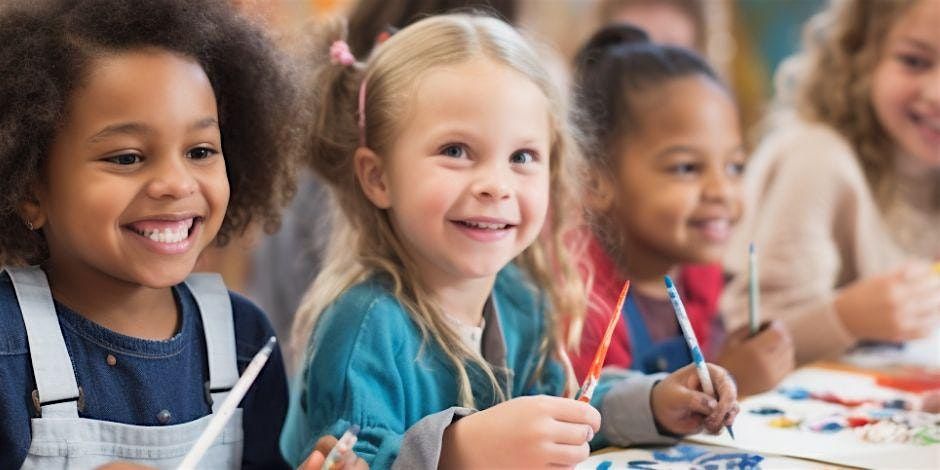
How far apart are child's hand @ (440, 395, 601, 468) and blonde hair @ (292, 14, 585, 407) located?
0.13 meters

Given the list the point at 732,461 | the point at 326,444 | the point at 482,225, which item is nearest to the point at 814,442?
the point at 732,461

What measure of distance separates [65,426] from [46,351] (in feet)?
0.22

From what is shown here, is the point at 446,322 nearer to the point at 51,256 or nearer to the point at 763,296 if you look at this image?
the point at 51,256

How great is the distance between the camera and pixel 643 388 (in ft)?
3.76

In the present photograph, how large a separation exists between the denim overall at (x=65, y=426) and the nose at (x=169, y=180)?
0.45ft

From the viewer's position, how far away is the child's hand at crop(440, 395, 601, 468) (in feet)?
2.98

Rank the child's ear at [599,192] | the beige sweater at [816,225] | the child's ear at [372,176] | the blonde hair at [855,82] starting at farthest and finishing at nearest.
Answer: the blonde hair at [855,82] → the beige sweater at [816,225] → the child's ear at [599,192] → the child's ear at [372,176]

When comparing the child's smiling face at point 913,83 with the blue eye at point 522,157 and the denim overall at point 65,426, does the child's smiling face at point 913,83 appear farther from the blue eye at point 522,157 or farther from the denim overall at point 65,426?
the denim overall at point 65,426

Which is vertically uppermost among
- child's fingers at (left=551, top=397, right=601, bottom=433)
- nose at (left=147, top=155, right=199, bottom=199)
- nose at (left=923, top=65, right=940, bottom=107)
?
nose at (left=923, top=65, right=940, bottom=107)

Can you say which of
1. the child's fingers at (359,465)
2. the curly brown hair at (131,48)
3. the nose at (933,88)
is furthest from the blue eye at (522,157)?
the nose at (933,88)

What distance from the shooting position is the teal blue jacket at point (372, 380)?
0.99 m

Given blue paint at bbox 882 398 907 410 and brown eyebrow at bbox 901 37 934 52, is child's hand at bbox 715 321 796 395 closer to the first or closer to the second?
blue paint at bbox 882 398 907 410

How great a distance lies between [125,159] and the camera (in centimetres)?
95

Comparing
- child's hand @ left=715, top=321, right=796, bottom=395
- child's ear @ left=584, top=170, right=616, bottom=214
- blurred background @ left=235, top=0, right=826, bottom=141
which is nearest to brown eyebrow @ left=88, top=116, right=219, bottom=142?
child's ear @ left=584, top=170, right=616, bottom=214
